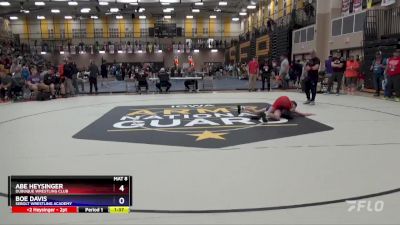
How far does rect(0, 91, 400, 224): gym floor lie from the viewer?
2977 millimetres

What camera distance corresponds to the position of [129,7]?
40562 millimetres

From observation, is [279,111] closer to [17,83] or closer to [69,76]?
[69,76]

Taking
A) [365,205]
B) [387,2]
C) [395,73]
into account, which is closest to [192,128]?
[365,205]

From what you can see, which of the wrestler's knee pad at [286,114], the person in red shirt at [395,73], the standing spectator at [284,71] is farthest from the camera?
the standing spectator at [284,71]

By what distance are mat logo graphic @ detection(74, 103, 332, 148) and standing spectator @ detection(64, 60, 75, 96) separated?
275 inches

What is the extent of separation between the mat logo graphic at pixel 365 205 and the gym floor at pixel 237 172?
4 cm

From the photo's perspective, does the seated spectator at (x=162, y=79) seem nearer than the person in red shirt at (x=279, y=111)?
No

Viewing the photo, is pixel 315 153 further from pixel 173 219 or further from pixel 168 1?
pixel 168 1

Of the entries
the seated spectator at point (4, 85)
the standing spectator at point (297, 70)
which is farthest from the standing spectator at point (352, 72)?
the seated spectator at point (4, 85)

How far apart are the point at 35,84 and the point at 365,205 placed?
13.7m

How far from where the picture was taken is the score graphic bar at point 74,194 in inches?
94.6

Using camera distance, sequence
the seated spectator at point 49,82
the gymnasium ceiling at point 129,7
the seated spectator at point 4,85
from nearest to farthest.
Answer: the seated spectator at point 4,85 → the seated spectator at point 49,82 → the gymnasium ceiling at point 129,7

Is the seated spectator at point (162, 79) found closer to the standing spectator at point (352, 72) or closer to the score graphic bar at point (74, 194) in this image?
the standing spectator at point (352, 72)

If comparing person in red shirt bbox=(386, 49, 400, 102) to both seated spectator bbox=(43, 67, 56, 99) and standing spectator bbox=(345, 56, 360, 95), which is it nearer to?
standing spectator bbox=(345, 56, 360, 95)
